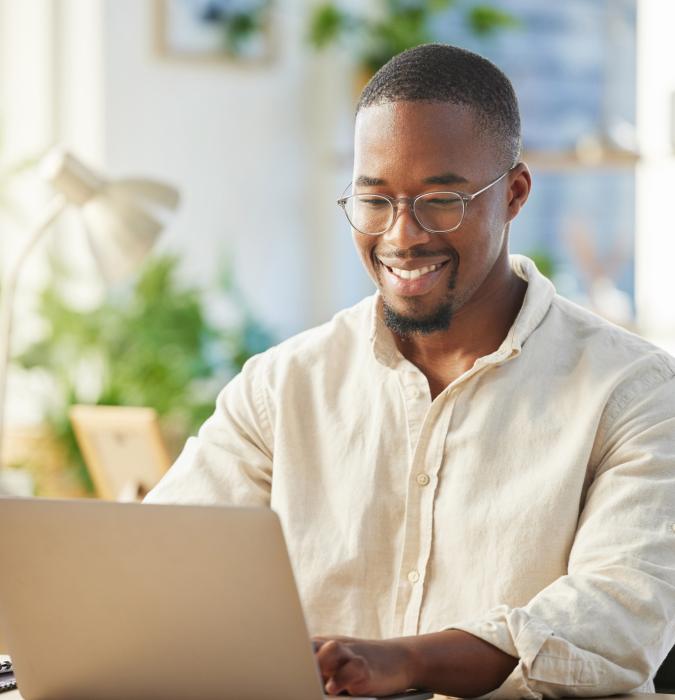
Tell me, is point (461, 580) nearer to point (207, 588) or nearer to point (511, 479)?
point (511, 479)

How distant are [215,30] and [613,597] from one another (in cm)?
460

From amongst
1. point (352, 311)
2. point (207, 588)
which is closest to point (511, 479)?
point (352, 311)

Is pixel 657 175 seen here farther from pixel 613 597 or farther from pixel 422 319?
pixel 613 597

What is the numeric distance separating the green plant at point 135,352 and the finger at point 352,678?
324 centimetres

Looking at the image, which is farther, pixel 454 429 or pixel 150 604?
pixel 454 429

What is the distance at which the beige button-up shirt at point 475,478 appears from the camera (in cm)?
151

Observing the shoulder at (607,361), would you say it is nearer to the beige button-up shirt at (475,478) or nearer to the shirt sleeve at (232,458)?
the beige button-up shirt at (475,478)

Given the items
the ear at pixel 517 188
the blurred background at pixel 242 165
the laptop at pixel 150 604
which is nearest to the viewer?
the laptop at pixel 150 604

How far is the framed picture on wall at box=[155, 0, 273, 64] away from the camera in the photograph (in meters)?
5.59

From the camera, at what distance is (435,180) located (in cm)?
163

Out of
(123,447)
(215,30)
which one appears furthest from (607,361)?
(215,30)

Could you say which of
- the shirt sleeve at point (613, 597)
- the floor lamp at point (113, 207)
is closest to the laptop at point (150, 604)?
the shirt sleeve at point (613, 597)

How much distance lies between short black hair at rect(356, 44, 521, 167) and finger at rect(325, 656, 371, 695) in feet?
2.13

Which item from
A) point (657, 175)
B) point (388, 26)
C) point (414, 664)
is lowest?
point (657, 175)
